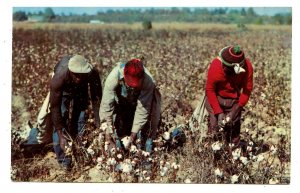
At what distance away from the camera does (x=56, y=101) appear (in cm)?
473

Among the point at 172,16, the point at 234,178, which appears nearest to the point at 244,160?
the point at 234,178

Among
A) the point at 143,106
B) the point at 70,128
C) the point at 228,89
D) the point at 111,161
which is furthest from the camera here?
the point at 70,128

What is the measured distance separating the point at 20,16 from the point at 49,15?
Answer: 2.64 ft

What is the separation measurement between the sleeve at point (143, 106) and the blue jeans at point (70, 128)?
576 mm

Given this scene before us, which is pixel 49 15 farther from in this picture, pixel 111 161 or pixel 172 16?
pixel 111 161

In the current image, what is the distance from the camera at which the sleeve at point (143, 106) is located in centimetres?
470

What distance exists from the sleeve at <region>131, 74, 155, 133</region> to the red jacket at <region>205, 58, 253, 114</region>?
0.54m

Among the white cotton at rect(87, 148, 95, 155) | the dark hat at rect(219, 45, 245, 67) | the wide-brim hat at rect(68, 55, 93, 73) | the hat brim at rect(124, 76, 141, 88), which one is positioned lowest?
the white cotton at rect(87, 148, 95, 155)

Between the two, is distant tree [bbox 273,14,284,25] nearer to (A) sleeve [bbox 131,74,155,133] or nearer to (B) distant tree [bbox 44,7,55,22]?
(A) sleeve [bbox 131,74,155,133]

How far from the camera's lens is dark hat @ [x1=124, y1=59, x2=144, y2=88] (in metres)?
4.43

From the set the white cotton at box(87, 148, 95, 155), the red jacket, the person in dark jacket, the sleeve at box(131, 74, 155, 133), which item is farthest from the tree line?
the white cotton at box(87, 148, 95, 155)

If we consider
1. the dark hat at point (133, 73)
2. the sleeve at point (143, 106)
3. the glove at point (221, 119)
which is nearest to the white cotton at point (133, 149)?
the sleeve at point (143, 106)
